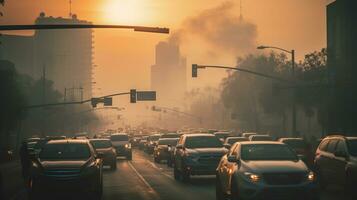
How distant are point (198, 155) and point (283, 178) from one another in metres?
12.8

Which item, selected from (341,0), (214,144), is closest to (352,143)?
(214,144)

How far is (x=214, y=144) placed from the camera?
32156 millimetres

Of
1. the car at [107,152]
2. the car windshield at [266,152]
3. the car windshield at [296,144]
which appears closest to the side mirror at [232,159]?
the car windshield at [266,152]

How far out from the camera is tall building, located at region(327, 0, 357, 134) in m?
76.5

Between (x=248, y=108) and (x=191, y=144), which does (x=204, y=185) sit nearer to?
(x=191, y=144)

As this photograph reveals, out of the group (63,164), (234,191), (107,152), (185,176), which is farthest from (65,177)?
(107,152)

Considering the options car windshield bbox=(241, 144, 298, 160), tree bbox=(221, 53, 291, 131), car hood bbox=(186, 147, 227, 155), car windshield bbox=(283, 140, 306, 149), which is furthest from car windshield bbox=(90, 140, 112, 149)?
tree bbox=(221, 53, 291, 131)

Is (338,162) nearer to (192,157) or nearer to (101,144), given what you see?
(192,157)

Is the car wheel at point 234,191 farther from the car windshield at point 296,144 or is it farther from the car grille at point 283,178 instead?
the car windshield at point 296,144

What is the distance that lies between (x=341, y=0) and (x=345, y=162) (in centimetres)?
6802

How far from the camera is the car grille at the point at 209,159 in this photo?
99.8ft

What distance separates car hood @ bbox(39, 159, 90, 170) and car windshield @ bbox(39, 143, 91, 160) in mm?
554

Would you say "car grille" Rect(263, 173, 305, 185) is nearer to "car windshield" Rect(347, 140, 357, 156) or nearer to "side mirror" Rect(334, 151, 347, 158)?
"side mirror" Rect(334, 151, 347, 158)

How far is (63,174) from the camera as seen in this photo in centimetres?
2120
